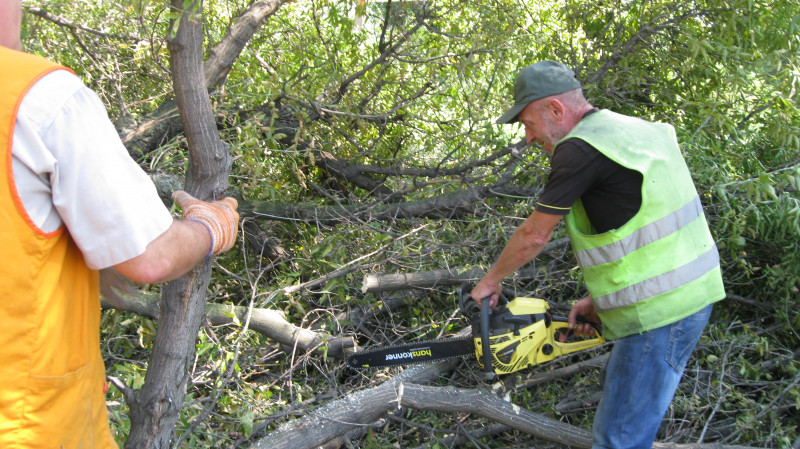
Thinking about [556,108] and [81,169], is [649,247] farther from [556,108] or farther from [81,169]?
[81,169]

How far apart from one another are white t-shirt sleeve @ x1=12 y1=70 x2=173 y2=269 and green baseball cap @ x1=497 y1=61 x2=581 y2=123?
1.79 m

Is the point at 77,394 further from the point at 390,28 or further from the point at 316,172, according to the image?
the point at 390,28

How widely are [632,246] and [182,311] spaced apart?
177cm

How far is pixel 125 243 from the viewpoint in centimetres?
134

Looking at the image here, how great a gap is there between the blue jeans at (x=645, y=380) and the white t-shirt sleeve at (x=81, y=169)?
79.0 inches

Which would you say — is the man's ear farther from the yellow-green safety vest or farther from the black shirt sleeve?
the black shirt sleeve

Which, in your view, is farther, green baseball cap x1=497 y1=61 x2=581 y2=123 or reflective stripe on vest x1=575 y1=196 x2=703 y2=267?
green baseball cap x1=497 y1=61 x2=581 y2=123

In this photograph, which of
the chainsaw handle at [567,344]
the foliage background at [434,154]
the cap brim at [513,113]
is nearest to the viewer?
the cap brim at [513,113]

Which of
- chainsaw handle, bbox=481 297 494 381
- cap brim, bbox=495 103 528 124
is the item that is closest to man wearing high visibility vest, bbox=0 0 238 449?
chainsaw handle, bbox=481 297 494 381

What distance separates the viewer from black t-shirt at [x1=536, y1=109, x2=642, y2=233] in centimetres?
240

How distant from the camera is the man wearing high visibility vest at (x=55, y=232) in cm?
124

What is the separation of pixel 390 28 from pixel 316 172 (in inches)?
49.2

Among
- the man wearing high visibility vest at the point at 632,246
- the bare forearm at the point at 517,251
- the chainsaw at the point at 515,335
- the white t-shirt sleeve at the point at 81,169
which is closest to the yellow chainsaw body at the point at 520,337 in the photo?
the chainsaw at the point at 515,335

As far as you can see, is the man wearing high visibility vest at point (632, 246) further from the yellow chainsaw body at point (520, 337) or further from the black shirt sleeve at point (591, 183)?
the yellow chainsaw body at point (520, 337)
